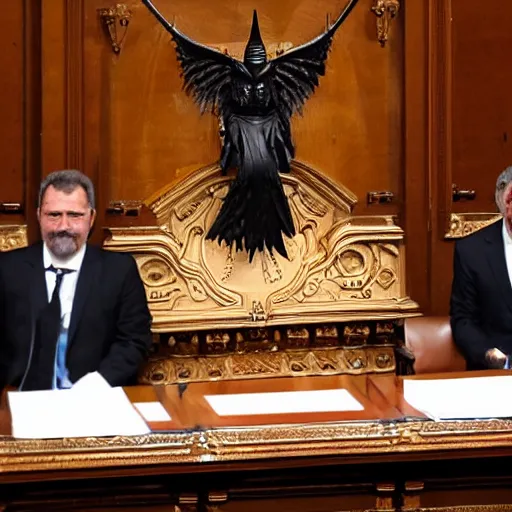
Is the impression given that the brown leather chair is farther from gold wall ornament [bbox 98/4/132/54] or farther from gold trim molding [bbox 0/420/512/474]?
gold wall ornament [bbox 98/4/132/54]

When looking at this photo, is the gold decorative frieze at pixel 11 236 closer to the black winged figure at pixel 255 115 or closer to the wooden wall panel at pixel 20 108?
the wooden wall panel at pixel 20 108

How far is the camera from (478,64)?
192 inches

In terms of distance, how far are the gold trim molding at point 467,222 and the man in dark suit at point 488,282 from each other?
1.67 ft

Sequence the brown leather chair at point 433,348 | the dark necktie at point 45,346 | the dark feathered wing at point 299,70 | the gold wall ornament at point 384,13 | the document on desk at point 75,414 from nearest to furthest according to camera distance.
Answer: the document on desk at point 75,414, the dark necktie at point 45,346, the brown leather chair at point 433,348, the dark feathered wing at point 299,70, the gold wall ornament at point 384,13

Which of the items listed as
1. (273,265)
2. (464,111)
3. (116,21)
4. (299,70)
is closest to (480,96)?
(464,111)

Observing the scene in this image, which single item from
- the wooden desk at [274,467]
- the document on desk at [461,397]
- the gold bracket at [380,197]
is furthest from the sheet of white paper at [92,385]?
the gold bracket at [380,197]

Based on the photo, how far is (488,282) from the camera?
169 inches

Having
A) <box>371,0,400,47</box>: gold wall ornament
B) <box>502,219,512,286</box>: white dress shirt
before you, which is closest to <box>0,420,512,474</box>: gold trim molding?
<box>502,219,512,286</box>: white dress shirt

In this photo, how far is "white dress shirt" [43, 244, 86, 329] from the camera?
389 centimetres

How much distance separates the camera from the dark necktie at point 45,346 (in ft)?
12.5

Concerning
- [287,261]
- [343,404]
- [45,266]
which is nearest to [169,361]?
[287,261]

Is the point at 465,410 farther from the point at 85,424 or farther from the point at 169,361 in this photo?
the point at 169,361

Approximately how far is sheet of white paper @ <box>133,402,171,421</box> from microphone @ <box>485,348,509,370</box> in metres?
1.39

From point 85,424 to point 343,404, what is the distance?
755 mm
